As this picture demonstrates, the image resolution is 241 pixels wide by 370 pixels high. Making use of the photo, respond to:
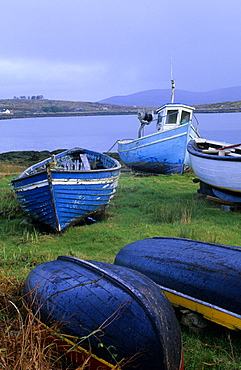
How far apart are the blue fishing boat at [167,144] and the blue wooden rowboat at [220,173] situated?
579 centimetres

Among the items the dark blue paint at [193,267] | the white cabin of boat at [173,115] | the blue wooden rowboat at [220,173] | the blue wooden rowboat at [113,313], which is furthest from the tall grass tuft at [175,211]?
the white cabin of boat at [173,115]

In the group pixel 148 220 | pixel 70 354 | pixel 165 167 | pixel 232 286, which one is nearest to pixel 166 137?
pixel 165 167

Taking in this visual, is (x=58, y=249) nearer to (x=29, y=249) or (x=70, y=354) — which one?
(x=29, y=249)

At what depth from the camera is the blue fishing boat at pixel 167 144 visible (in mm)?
16781

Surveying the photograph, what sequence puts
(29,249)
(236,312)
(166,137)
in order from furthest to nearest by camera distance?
(166,137) → (29,249) → (236,312)

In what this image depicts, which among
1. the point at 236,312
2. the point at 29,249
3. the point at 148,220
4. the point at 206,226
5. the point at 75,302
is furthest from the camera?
the point at 148,220

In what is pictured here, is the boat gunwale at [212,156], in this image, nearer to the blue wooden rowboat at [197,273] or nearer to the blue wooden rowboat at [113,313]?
the blue wooden rowboat at [197,273]

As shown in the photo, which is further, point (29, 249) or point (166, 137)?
point (166, 137)

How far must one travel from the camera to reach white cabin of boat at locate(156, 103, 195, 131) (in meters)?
18.0

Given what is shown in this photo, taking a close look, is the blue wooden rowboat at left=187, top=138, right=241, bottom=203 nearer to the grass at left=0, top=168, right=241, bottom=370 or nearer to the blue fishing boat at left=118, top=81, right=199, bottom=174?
the grass at left=0, top=168, right=241, bottom=370

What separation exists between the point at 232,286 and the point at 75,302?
65.3 inches

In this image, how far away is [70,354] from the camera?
2.90m

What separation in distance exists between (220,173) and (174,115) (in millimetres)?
9593

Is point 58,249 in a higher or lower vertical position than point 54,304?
lower
